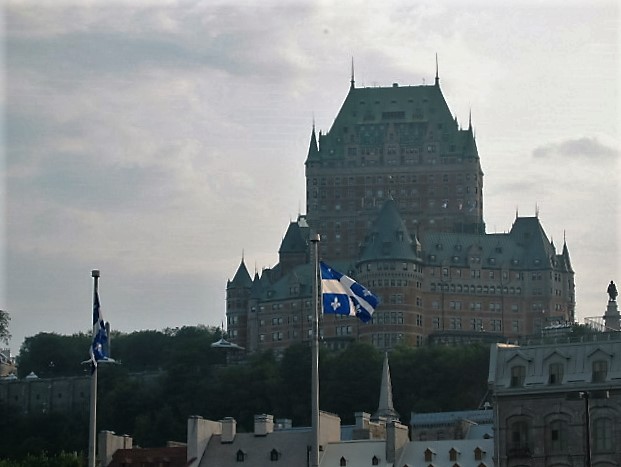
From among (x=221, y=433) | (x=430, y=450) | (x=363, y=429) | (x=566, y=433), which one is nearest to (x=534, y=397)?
(x=566, y=433)

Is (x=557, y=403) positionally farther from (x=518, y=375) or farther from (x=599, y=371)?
(x=518, y=375)

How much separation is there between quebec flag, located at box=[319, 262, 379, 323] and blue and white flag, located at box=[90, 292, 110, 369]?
12.9m

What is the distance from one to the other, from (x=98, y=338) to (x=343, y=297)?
45.9ft

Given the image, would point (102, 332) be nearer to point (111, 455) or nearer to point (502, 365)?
point (502, 365)

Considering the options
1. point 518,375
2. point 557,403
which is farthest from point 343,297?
point 518,375

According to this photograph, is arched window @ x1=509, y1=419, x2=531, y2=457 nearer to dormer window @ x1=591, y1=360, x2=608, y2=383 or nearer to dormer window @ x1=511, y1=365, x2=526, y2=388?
dormer window @ x1=511, y1=365, x2=526, y2=388

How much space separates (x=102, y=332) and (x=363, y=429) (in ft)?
256

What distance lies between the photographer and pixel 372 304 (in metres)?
86.6

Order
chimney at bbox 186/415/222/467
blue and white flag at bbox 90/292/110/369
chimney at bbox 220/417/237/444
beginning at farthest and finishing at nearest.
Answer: chimney at bbox 220/417/237/444, chimney at bbox 186/415/222/467, blue and white flag at bbox 90/292/110/369

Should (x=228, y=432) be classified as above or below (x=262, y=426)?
below

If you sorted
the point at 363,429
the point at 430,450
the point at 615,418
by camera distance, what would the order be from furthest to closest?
the point at 363,429 < the point at 430,450 < the point at 615,418

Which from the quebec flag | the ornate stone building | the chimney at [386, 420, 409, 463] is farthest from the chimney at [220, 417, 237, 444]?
the quebec flag

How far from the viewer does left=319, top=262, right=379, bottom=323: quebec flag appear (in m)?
85.2

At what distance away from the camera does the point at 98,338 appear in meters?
94.5
